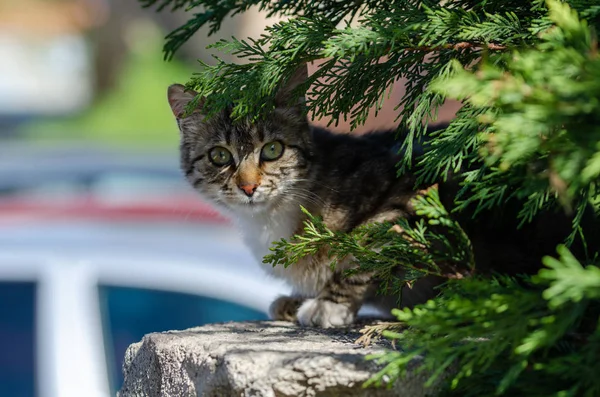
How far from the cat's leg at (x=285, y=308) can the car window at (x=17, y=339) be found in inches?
79.8

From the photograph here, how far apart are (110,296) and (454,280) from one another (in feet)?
9.53

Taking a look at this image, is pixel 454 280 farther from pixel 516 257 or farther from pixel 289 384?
pixel 516 257

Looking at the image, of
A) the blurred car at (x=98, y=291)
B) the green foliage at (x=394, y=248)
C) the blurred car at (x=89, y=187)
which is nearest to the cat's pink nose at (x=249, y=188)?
the green foliage at (x=394, y=248)

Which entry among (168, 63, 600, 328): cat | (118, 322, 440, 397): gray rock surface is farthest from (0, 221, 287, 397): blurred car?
(118, 322, 440, 397): gray rock surface

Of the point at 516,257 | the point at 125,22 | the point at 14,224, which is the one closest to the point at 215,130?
the point at 516,257

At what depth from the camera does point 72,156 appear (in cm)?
652

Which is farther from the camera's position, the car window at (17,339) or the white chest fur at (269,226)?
the car window at (17,339)

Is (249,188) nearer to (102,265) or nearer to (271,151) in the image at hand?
(271,151)

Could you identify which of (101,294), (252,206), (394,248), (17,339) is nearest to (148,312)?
(101,294)

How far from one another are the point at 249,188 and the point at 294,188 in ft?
0.44

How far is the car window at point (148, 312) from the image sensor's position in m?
3.70

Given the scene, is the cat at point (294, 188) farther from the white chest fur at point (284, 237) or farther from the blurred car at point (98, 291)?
the blurred car at point (98, 291)

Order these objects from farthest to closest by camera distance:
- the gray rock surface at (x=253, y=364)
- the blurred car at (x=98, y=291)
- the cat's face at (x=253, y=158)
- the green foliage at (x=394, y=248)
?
the blurred car at (x=98, y=291), the cat's face at (x=253, y=158), the green foliage at (x=394, y=248), the gray rock surface at (x=253, y=364)

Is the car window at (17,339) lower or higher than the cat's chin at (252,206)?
lower
